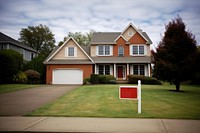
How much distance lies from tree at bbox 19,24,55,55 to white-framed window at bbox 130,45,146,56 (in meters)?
35.8

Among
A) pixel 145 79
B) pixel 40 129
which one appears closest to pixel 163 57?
pixel 145 79

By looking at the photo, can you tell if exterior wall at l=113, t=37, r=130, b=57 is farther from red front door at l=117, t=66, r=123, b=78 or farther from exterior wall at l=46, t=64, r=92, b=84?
exterior wall at l=46, t=64, r=92, b=84

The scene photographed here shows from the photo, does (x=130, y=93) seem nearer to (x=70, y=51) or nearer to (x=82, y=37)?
(x=70, y=51)

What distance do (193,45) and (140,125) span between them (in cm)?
1429

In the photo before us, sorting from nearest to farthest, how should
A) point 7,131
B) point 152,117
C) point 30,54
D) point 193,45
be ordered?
point 7,131 → point 152,117 → point 193,45 → point 30,54

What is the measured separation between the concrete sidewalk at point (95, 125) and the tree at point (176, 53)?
12.0 meters

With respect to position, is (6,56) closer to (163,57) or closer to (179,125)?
(163,57)

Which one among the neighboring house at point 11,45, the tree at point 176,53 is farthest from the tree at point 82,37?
the tree at point 176,53

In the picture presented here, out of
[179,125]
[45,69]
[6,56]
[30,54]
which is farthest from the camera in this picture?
[30,54]

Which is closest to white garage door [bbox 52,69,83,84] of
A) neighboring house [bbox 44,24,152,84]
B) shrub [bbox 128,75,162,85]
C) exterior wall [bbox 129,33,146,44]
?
neighboring house [bbox 44,24,152,84]

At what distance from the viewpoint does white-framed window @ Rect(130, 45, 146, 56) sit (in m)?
33.3

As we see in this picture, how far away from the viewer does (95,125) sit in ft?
23.0

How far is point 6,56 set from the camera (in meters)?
28.8

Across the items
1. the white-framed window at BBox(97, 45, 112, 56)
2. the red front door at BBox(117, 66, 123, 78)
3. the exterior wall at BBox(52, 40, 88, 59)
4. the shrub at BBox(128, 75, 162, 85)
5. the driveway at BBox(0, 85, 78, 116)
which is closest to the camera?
the driveway at BBox(0, 85, 78, 116)
